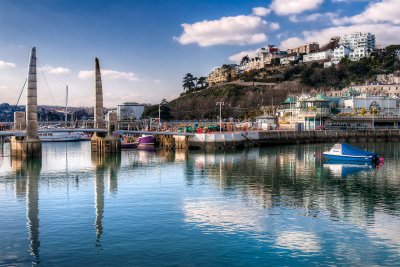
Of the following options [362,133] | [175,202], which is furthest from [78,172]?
[362,133]

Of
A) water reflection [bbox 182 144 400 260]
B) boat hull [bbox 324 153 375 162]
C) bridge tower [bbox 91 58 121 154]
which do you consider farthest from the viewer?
bridge tower [bbox 91 58 121 154]

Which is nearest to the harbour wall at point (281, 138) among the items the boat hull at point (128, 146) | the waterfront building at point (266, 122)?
the waterfront building at point (266, 122)

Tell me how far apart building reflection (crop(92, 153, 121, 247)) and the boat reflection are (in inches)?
927

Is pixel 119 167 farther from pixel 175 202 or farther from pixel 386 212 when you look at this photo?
pixel 386 212

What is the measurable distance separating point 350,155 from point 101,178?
32.3 meters

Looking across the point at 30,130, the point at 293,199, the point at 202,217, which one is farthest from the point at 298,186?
the point at 30,130

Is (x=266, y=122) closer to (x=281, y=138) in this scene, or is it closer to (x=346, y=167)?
(x=281, y=138)

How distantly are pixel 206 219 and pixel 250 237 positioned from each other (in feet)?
15.0

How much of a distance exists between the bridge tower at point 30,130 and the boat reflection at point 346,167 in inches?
1679

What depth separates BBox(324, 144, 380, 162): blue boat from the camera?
57.9m

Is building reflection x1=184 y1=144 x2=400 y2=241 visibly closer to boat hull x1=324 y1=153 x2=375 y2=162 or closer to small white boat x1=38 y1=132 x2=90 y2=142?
boat hull x1=324 y1=153 x2=375 y2=162

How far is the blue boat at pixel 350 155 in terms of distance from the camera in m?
57.9

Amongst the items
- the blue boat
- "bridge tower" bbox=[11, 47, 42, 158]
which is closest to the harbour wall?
the blue boat

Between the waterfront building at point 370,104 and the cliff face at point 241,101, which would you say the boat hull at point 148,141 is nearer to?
the waterfront building at point 370,104
